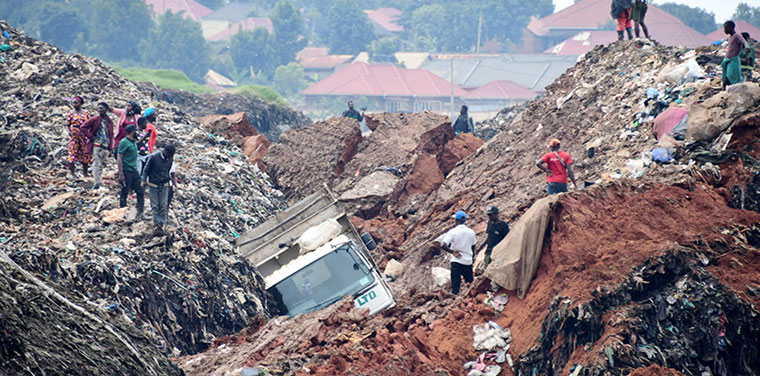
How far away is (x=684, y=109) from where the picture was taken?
13.4 m

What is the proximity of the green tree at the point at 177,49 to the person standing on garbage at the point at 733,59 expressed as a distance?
66433 mm

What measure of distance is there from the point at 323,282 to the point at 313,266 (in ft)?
0.86

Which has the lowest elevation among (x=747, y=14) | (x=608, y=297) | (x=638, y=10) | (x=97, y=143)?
(x=747, y=14)

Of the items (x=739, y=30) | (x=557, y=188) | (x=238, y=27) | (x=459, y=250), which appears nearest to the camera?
(x=459, y=250)

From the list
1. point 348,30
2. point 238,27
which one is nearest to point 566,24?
point 348,30

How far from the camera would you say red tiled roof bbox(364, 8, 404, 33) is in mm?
101312

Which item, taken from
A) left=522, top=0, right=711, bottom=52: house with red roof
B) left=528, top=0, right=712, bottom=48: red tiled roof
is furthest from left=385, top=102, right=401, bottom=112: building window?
left=522, top=0, right=711, bottom=52: house with red roof

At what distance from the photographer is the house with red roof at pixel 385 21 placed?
326ft

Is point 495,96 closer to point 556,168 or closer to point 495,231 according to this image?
point 556,168

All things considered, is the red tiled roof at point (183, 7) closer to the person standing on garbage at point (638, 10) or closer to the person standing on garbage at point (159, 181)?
the person standing on garbage at point (638, 10)

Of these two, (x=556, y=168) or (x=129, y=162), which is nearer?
(x=129, y=162)

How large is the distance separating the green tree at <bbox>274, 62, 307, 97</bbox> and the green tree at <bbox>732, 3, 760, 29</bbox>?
4908 cm

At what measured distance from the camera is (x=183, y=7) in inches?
4035

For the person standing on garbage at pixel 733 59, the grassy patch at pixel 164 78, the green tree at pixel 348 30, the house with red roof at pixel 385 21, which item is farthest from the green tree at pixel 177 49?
the person standing on garbage at pixel 733 59
